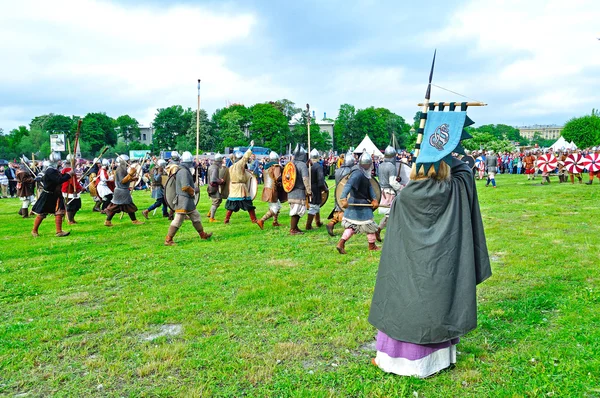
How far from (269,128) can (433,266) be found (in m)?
85.4

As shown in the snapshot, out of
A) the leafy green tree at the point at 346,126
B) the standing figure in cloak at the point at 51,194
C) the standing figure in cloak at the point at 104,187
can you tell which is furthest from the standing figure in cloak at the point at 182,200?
the leafy green tree at the point at 346,126

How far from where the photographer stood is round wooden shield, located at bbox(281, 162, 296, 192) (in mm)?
10500

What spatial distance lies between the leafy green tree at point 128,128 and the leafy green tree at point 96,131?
76.6ft

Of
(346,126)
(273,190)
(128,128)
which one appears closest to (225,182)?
(273,190)

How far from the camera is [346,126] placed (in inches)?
3957

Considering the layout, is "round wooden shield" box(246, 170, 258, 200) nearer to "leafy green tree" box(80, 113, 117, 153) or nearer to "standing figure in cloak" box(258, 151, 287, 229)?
"standing figure in cloak" box(258, 151, 287, 229)

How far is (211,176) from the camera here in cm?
1295

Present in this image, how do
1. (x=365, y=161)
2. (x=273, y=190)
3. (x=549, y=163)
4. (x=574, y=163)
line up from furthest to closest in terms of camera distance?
(x=549, y=163)
(x=574, y=163)
(x=273, y=190)
(x=365, y=161)

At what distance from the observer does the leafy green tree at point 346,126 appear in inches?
3939

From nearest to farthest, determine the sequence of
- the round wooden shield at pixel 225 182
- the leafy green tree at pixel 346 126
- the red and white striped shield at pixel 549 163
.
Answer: the round wooden shield at pixel 225 182 → the red and white striped shield at pixel 549 163 → the leafy green tree at pixel 346 126

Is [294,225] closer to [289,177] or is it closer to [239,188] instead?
[289,177]

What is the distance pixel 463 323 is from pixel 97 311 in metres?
4.14

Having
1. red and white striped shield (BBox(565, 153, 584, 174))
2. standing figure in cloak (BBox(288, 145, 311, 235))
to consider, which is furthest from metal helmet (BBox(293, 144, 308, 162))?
red and white striped shield (BBox(565, 153, 584, 174))

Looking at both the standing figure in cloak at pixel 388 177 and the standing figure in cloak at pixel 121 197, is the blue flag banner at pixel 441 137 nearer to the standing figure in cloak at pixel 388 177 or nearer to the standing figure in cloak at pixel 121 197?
the standing figure in cloak at pixel 388 177
